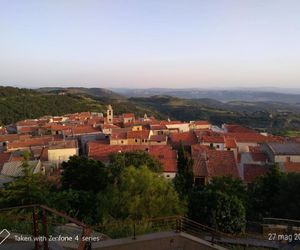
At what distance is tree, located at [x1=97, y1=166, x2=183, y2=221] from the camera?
14312mm

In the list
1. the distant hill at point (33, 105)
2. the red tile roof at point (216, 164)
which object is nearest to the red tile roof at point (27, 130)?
the distant hill at point (33, 105)

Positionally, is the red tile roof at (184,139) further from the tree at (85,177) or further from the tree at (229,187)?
the tree at (229,187)

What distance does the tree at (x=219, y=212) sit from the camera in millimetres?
14173

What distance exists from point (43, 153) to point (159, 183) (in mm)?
25564

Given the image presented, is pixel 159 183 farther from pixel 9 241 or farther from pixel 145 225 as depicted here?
pixel 9 241

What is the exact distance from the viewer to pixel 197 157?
3169 cm

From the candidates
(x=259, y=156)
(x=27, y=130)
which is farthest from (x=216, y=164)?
(x=27, y=130)

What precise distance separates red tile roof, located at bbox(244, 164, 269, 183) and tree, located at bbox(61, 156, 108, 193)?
1212 centimetres

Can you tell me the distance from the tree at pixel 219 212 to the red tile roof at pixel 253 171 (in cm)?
1266

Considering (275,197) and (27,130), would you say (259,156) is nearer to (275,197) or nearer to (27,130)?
(275,197)

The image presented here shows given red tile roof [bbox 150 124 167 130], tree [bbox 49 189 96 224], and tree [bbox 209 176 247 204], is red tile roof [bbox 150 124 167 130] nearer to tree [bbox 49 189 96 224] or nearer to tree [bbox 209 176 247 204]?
tree [bbox 209 176 247 204]

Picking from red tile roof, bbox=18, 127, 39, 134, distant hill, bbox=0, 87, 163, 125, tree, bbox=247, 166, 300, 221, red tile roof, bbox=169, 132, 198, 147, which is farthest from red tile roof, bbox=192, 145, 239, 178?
distant hill, bbox=0, 87, 163, 125

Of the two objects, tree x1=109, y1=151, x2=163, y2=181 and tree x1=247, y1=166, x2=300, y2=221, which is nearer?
tree x1=247, y1=166, x2=300, y2=221

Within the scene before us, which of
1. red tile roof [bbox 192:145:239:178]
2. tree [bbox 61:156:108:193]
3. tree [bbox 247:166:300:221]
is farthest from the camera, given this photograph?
red tile roof [bbox 192:145:239:178]
